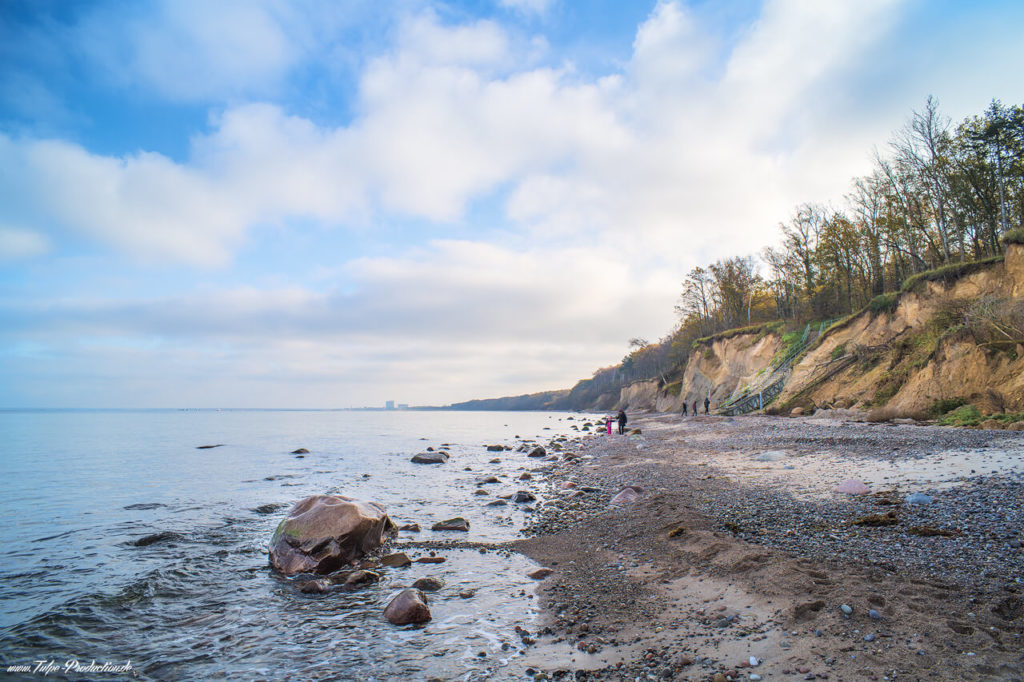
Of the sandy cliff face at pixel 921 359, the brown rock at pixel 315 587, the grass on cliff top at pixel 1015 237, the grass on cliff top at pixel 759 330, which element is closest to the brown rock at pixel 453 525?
the brown rock at pixel 315 587

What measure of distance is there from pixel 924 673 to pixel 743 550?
310cm

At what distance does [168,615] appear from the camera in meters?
6.61

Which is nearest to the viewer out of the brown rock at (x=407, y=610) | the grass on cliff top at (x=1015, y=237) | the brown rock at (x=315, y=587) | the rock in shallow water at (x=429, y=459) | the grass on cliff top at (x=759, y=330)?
the brown rock at (x=407, y=610)

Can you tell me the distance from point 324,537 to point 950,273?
32877mm

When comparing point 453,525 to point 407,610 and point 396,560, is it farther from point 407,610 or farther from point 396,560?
point 407,610

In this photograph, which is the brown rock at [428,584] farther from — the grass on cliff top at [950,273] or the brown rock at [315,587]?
the grass on cliff top at [950,273]

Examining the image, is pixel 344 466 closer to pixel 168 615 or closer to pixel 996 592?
pixel 168 615

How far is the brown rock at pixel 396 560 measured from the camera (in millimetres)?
8250

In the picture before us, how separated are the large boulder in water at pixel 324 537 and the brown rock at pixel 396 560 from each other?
60 cm

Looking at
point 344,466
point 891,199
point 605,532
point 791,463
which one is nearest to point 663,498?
point 605,532

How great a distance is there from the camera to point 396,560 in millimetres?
8328

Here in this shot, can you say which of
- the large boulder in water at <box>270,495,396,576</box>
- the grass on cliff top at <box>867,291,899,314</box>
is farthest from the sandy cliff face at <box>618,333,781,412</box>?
the large boulder in water at <box>270,495,396,576</box>

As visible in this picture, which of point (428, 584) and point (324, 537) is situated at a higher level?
point (324, 537)

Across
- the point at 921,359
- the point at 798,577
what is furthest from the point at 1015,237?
the point at 798,577
